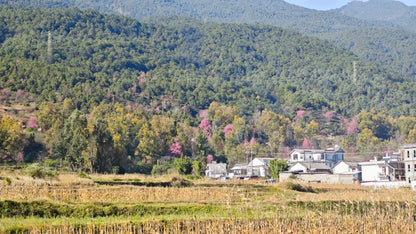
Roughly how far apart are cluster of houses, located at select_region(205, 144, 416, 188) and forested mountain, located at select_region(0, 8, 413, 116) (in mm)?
33028

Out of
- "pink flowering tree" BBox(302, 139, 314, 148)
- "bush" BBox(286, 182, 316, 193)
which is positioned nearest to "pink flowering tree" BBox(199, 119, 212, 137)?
"pink flowering tree" BBox(302, 139, 314, 148)

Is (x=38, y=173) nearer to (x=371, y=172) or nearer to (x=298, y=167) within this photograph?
(x=298, y=167)

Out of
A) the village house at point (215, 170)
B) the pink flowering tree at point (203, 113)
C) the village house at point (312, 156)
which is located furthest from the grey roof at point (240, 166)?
the pink flowering tree at point (203, 113)

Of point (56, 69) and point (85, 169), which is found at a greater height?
point (56, 69)

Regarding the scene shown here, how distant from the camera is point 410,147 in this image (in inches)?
2559

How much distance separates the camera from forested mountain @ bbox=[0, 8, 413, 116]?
356 ft

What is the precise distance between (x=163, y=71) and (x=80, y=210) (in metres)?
128

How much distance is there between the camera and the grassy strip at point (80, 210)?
72.7 feet

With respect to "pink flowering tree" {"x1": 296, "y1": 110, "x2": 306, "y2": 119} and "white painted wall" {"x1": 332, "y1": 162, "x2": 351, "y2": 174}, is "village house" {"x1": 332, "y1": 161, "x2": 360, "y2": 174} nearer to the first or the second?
"white painted wall" {"x1": 332, "y1": 162, "x2": 351, "y2": 174}

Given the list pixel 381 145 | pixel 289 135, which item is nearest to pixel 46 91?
pixel 289 135

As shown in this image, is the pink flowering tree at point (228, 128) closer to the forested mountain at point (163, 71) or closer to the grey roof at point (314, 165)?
the forested mountain at point (163, 71)

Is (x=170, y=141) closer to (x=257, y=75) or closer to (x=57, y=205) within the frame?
(x=57, y=205)

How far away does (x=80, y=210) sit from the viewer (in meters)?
22.8

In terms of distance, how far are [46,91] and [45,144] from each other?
73.0 ft
